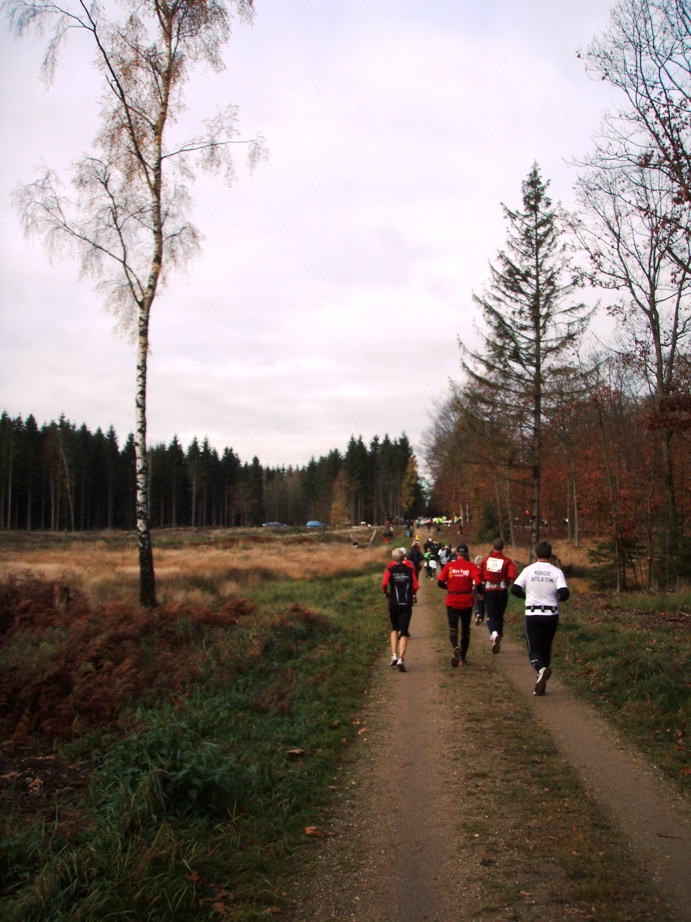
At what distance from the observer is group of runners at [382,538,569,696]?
28.3 ft

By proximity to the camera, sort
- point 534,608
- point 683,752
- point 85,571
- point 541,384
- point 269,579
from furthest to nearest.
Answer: point 269,579
point 541,384
point 85,571
point 534,608
point 683,752

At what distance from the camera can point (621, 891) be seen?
3762mm

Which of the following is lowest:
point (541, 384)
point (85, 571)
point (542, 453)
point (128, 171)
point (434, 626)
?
point (434, 626)

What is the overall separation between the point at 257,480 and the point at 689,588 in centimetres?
10051

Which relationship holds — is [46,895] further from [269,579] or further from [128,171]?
[269,579]

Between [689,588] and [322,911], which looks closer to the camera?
[322,911]

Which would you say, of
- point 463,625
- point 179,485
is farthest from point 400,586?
point 179,485

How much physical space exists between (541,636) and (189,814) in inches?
212

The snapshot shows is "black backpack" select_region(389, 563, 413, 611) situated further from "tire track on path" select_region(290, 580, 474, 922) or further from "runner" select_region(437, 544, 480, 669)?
"tire track on path" select_region(290, 580, 474, 922)

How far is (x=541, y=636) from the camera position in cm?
864

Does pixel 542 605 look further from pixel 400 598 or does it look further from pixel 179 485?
pixel 179 485

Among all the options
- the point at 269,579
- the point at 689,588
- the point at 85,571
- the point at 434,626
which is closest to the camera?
the point at 434,626

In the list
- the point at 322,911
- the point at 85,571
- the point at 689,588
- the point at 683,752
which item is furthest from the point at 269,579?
the point at 322,911

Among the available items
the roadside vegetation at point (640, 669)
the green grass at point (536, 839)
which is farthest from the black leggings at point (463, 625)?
the green grass at point (536, 839)
